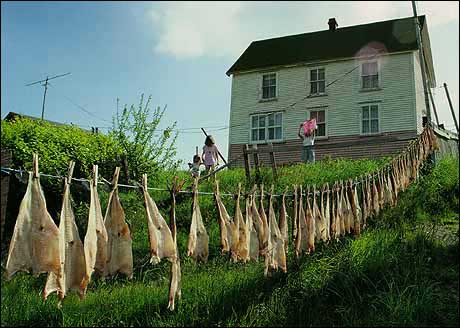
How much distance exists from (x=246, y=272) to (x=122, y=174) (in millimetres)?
6016

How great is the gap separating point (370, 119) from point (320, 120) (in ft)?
7.39

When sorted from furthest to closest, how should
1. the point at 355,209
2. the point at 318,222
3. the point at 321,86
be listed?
the point at 321,86
the point at 355,209
the point at 318,222

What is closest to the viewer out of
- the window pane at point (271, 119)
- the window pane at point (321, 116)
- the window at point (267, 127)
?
the window pane at point (321, 116)

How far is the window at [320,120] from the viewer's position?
23431mm

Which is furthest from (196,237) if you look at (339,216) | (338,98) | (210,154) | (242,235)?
(338,98)

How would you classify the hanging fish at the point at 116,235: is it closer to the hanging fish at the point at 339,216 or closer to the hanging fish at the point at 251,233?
the hanging fish at the point at 251,233

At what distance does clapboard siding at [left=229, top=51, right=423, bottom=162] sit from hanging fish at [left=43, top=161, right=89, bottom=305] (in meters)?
19.8

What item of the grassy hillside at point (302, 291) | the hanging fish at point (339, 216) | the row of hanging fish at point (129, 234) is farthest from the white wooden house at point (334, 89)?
the row of hanging fish at point (129, 234)

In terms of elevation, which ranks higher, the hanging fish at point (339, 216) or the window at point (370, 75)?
the window at point (370, 75)

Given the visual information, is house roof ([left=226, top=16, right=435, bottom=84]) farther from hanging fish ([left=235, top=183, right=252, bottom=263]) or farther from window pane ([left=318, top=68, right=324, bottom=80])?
hanging fish ([left=235, top=183, right=252, bottom=263])

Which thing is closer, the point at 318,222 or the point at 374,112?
the point at 318,222

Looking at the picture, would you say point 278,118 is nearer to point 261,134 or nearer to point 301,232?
point 261,134

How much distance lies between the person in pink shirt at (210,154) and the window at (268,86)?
1038 cm

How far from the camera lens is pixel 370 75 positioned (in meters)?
23.2
